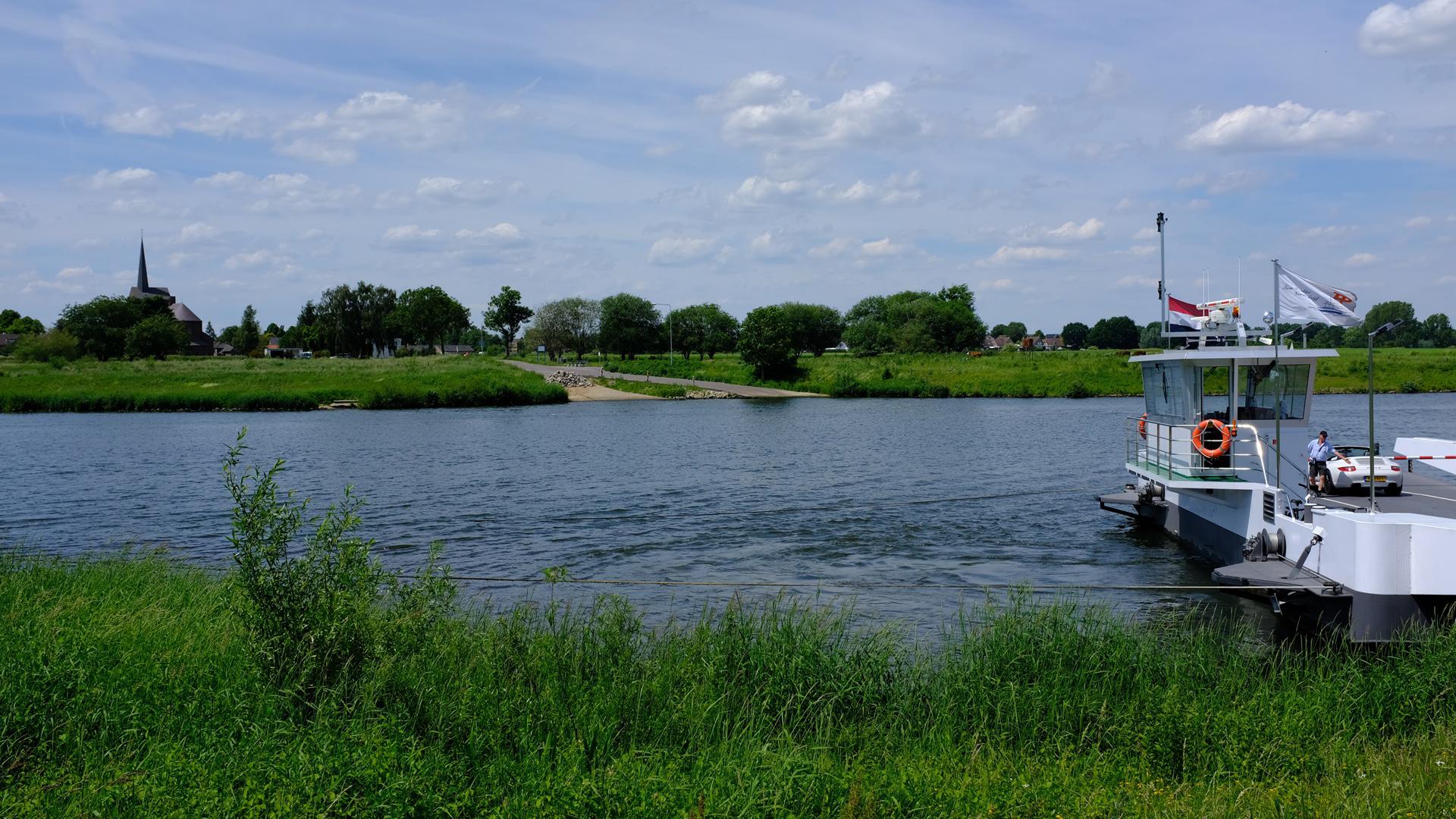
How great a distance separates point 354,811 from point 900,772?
406cm

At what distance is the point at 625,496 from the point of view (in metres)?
32.7

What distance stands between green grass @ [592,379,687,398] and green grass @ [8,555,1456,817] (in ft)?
272

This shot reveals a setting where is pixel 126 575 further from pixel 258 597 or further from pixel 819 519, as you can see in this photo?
pixel 819 519

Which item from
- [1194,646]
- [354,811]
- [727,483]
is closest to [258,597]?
[354,811]

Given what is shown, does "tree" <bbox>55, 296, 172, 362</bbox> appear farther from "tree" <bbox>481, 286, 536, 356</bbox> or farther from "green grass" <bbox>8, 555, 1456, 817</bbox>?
"green grass" <bbox>8, 555, 1456, 817</bbox>

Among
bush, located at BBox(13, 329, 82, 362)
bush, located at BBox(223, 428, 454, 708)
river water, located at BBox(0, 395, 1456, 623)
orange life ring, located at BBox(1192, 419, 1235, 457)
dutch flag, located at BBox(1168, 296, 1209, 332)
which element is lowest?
river water, located at BBox(0, 395, 1456, 623)

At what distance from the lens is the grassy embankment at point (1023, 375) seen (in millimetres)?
82688

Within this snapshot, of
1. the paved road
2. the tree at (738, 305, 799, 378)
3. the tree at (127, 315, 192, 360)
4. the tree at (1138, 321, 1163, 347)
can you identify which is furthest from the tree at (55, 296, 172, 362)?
the tree at (1138, 321, 1163, 347)

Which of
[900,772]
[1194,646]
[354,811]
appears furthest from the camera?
[1194,646]

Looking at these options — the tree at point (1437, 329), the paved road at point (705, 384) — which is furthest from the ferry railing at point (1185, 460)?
the paved road at point (705, 384)

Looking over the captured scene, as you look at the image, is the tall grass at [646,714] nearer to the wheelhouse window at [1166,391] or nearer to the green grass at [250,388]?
the wheelhouse window at [1166,391]

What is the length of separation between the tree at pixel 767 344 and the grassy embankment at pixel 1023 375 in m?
1.57

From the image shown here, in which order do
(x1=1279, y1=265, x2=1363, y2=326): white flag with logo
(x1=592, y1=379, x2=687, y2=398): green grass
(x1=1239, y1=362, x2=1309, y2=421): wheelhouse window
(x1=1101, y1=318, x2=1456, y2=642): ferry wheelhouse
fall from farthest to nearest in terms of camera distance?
(x1=592, y1=379, x2=687, y2=398): green grass → (x1=1239, y1=362, x2=1309, y2=421): wheelhouse window → (x1=1279, y1=265, x2=1363, y2=326): white flag with logo → (x1=1101, y1=318, x2=1456, y2=642): ferry wheelhouse

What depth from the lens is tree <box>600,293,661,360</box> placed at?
147875 millimetres
